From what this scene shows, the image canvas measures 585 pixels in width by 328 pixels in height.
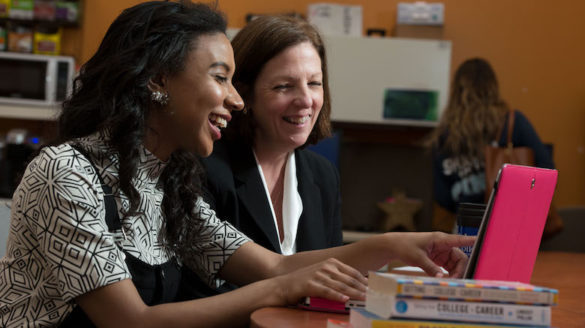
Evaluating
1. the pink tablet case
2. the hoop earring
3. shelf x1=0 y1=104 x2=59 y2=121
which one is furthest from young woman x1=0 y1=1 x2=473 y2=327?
shelf x1=0 y1=104 x2=59 y2=121

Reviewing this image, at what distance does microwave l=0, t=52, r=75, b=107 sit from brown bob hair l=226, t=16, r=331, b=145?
8.07 ft

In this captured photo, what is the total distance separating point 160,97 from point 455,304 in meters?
0.72

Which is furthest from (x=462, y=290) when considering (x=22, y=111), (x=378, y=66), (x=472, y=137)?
(x=22, y=111)

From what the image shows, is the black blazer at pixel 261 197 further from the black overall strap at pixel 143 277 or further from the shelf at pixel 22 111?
the shelf at pixel 22 111

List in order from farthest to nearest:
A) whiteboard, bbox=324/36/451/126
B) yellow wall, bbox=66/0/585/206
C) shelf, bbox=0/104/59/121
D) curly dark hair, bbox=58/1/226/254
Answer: yellow wall, bbox=66/0/585/206
whiteboard, bbox=324/36/451/126
shelf, bbox=0/104/59/121
curly dark hair, bbox=58/1/226/254

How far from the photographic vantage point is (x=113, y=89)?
4.44 feet

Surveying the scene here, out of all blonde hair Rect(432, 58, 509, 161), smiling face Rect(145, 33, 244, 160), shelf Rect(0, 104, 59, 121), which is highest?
smiling face Rect(145, 33, 244, 160)

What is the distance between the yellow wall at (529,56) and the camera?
4.73m

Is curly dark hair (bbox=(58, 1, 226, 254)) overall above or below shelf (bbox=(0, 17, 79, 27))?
above

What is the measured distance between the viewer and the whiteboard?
434 cm

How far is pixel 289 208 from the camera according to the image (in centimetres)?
192

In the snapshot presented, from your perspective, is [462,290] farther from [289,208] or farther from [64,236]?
[289,208]

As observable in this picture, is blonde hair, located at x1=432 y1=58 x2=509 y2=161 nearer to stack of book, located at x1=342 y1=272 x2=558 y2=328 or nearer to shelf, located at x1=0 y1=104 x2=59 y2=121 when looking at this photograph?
shelf, located at x1=0 y1=104 x2=59 y2=121

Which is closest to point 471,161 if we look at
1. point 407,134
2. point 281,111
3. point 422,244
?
point 407,134
